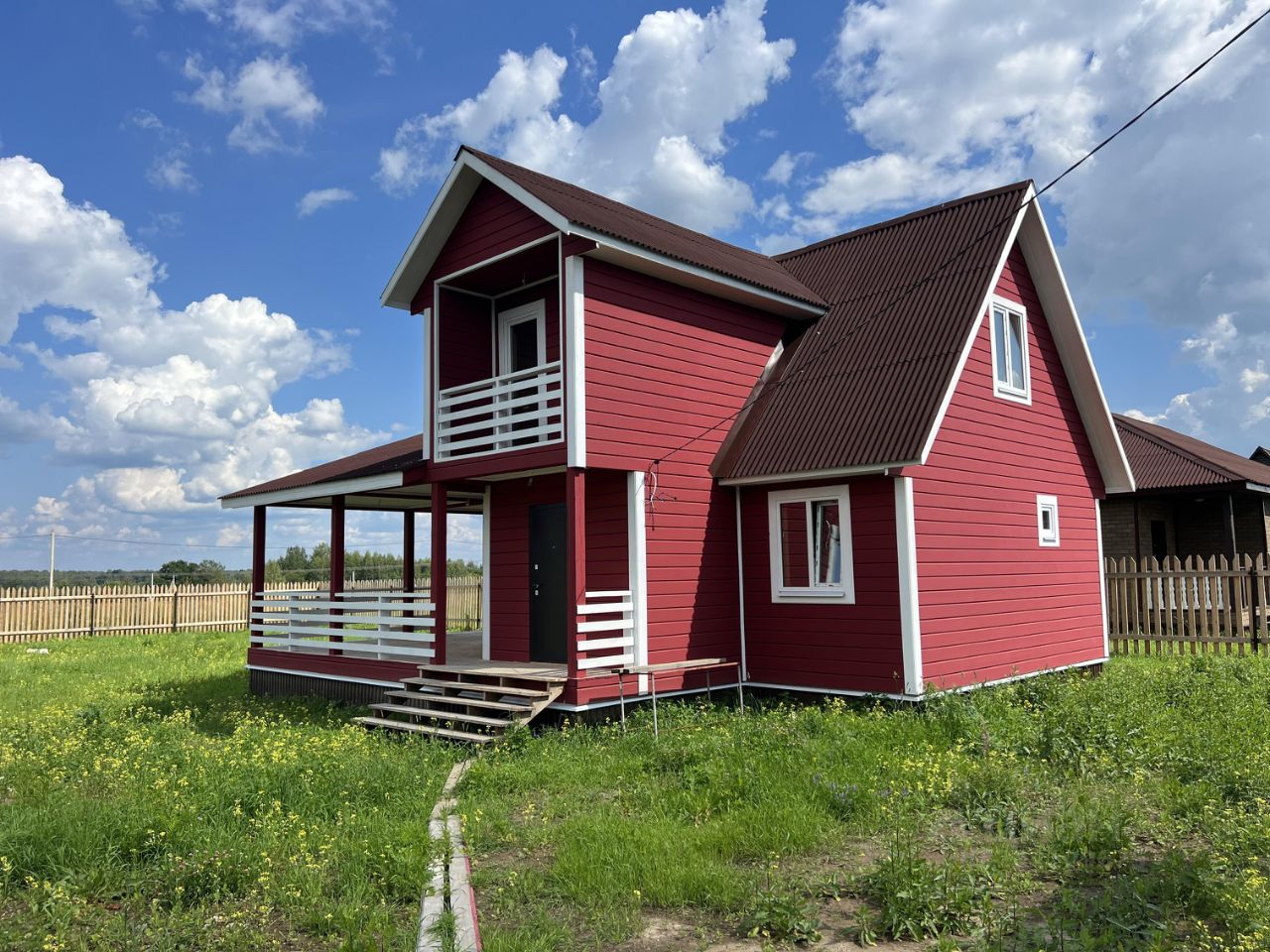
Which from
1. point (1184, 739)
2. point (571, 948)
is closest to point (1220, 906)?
point (571, 948)

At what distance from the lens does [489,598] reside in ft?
49.8

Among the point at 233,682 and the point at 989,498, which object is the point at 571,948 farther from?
the point at 233,682

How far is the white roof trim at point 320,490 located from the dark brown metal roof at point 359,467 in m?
0.06

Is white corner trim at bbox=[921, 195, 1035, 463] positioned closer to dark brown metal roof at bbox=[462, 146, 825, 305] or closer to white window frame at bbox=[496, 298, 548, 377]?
dark brown metal roof at bbox=[462, 146, 825, 305]

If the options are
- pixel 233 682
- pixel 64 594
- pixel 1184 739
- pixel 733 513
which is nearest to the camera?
pixel 1184 739

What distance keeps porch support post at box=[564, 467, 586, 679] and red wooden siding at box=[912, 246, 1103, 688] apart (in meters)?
4.27

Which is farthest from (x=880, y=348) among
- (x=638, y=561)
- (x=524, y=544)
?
(x=524, y=544)

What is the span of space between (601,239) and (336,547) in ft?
26.4

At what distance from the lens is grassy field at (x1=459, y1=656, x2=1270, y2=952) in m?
5.66

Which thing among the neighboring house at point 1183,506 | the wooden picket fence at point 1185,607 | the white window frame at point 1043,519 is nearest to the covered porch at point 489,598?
A: the white window frame at point 1043,519

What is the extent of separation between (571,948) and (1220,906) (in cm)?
385

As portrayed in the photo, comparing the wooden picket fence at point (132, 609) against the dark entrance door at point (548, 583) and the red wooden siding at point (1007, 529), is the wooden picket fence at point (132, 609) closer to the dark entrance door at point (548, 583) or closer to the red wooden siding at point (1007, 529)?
the dark entrance door at point (548, 583)

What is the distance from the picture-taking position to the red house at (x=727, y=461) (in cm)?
1221

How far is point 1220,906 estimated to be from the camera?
562cm
